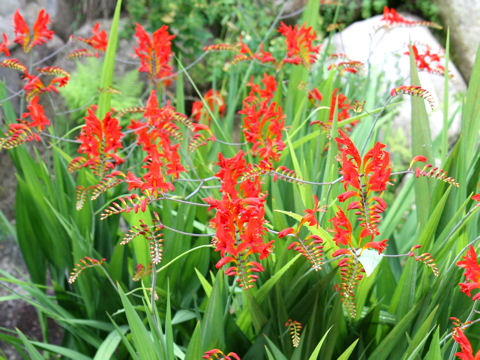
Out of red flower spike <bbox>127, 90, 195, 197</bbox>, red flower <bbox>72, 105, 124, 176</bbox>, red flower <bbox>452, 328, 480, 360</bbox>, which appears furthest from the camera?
red flower <bbox>72, 105, 124, 176</bbox>

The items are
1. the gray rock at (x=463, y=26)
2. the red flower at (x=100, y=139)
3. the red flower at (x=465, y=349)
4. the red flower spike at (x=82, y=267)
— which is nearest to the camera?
the red flower at (x=465, y=349)

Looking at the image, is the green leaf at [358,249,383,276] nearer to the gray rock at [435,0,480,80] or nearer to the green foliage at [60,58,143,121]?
the green foliage at [60,58,143,121]

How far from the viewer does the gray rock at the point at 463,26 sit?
4.28 meters

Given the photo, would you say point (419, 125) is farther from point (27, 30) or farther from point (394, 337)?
point (27, 30)

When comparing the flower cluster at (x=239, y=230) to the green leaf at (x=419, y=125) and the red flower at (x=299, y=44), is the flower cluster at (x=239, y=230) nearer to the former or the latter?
the green leaf at (x=419, y=125)

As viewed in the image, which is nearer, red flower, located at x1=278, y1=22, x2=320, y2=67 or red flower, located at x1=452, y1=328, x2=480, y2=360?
red flower, located at x1=452, y1=328, x2=480, y2=360

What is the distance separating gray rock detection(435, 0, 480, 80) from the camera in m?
4.28

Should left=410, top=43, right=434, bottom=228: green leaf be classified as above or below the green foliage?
above

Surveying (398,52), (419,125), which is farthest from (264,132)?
(398,52)

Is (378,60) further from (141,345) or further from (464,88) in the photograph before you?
(141,345)

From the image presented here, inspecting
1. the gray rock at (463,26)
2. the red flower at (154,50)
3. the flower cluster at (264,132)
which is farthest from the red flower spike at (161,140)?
the gray rock at (463,26)

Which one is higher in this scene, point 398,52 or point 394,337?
point 398,52

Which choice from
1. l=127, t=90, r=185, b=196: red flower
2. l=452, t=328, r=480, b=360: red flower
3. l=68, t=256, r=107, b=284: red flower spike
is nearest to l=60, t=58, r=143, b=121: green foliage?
l=127, t=90, r=185, b=196: red flower

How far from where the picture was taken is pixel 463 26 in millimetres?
4324
